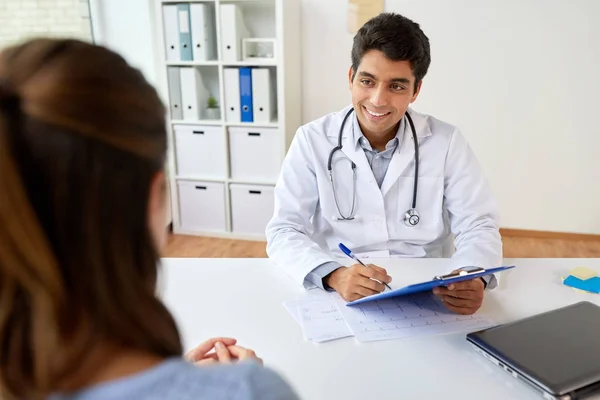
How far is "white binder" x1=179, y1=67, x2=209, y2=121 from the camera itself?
313cm

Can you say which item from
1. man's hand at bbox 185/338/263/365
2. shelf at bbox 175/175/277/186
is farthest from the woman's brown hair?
shelf at bbox 175/175/277/186

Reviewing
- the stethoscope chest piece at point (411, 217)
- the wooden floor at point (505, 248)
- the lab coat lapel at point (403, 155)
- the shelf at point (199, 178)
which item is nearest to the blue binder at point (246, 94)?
the shelf at point (199, 178)

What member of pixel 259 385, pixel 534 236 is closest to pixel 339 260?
pixel 259 385

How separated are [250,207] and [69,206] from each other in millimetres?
2840

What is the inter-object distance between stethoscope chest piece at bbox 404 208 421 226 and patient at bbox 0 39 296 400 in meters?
1.06

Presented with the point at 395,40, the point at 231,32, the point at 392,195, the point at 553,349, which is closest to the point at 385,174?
the point at 392,195

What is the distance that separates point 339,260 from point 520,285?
45 centimetres

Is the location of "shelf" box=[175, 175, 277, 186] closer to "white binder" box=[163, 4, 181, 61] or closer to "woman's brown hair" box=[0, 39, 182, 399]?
"white binder" box=[163, 4, 181, 61]

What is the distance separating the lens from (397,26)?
57.4 inches

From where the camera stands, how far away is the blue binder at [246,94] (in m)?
3.04

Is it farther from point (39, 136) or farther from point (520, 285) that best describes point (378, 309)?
point (39, 136)

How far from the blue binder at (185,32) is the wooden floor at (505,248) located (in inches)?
45.5

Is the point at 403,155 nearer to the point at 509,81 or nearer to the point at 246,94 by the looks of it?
the point at 246,94

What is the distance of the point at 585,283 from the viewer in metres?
Answer: 1.20
